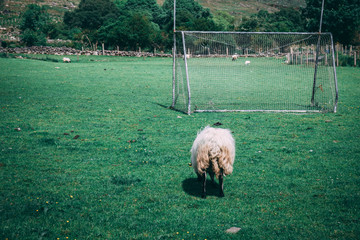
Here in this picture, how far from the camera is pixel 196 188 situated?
21.1ft

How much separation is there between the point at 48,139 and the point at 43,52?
53.1 meters

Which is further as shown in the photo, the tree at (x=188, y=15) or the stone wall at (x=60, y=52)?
the tree at (x=188, y=15)

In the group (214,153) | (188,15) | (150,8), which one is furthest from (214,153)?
(150,8)

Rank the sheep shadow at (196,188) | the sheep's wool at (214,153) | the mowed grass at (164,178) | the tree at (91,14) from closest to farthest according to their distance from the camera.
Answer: the mowed grass at (164,178) < the sheep's wool at (214,153) < the sheep shadow at (196,188) < the tree at (91,14)

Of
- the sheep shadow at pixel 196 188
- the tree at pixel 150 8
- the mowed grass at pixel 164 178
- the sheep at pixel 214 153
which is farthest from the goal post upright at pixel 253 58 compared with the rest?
the tree at pixel 150 8

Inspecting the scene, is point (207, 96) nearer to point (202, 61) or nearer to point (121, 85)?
point (202, 61)

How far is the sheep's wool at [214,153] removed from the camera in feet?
18.5

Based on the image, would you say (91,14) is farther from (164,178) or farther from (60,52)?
(164,178)

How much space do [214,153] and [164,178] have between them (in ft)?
5.44

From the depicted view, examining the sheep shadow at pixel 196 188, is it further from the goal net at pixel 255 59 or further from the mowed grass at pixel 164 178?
the goal net at pixel 255 59

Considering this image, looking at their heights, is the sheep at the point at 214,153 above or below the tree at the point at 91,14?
below

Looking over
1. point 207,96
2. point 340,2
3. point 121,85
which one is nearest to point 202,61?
point 207,96

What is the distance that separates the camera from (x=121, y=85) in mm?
22438

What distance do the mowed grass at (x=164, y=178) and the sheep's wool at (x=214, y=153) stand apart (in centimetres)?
63
